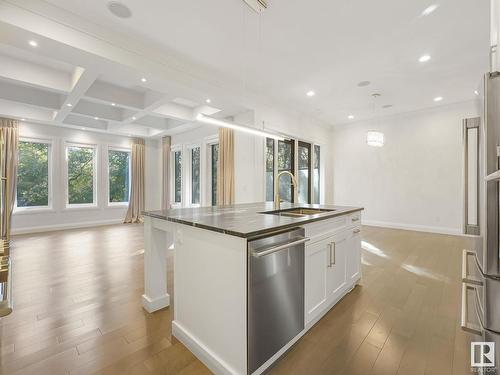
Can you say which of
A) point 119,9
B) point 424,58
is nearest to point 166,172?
point 119,9

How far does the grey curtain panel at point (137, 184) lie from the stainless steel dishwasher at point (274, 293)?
706 cm

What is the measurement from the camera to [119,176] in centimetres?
775

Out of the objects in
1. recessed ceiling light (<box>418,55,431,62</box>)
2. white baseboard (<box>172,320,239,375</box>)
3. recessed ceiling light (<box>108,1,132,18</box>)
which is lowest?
white baseboard (<box>172,320,239,375</box>)

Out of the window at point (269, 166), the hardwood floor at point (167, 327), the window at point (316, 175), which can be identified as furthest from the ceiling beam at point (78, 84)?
the window at point (316, 175)

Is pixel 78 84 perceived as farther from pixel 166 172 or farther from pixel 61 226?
pixel 61 226

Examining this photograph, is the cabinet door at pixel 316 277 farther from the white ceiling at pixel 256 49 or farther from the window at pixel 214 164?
the window at pixel 214 164

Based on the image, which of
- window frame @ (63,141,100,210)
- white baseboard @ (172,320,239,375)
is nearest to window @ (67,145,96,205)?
window frame @ (63,141,100,210)

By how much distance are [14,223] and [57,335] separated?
575 cm

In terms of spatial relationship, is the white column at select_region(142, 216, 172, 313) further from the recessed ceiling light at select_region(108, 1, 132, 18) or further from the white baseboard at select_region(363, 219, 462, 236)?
the white baseboard at select_region(363, 219, 462, 236)

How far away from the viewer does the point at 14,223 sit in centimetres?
582

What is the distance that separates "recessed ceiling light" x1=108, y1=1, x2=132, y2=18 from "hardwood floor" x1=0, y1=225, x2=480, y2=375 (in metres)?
3.11

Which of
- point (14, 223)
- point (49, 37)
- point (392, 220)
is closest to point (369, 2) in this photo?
point (49, 37)

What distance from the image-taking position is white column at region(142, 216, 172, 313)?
2.23 meters

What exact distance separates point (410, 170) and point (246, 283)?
251 inches
